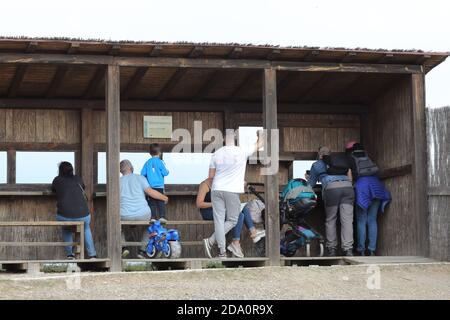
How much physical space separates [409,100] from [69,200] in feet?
18.5

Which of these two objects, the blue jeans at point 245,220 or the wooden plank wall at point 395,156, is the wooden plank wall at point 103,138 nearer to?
the wooden plank wall at point 395,156

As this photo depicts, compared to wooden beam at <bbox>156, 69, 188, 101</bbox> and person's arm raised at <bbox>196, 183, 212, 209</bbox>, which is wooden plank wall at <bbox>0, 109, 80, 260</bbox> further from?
person's arm raised at <bbox>196, 183, 212, 209</bbox>

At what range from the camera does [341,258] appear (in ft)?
56.7

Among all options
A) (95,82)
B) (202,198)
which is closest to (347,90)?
(202,198)

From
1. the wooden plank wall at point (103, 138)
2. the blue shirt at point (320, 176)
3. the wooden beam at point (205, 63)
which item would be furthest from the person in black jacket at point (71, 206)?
the blue shirt at point (320, 176)

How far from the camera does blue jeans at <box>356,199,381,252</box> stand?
18.6 metres

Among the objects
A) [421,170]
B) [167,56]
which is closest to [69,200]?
[167,56]

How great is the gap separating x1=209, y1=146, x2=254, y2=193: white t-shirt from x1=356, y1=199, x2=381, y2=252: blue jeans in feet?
8.67

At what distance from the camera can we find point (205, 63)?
1700cm

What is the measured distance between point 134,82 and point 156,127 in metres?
1.19

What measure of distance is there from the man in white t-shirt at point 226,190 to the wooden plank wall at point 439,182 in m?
3.01

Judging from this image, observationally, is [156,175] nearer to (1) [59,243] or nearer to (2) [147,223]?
(2) [147,223]
